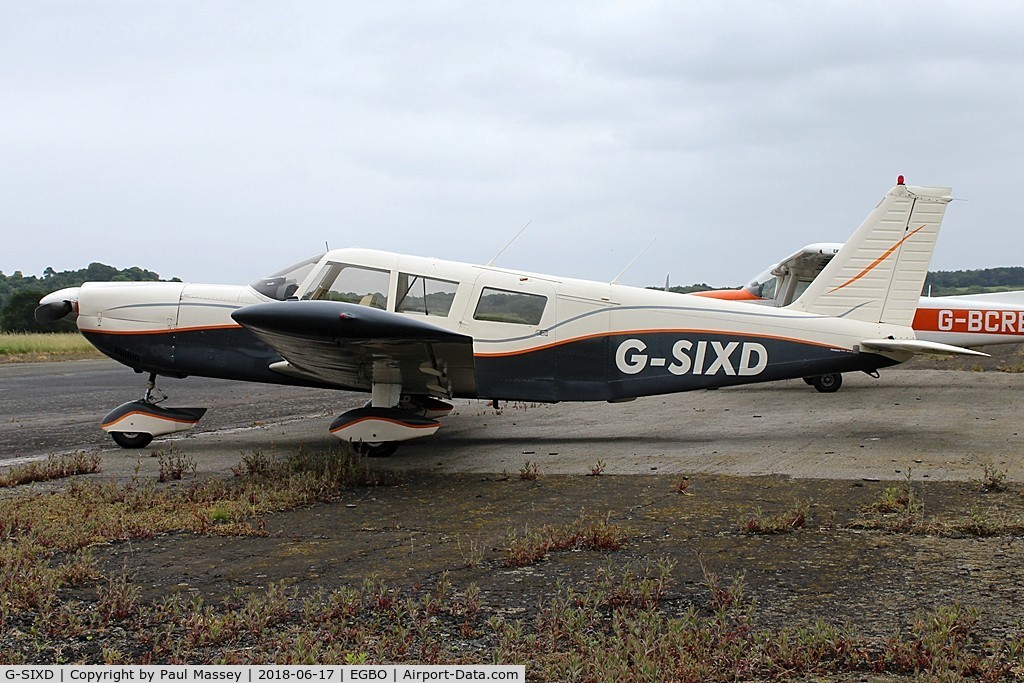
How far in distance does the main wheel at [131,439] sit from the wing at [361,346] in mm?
1621

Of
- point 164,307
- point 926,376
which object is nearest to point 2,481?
point 164,307

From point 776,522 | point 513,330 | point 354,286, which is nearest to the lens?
point 776,522

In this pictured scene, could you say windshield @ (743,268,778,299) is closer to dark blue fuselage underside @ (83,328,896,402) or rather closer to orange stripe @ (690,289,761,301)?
orange stripe @ (690,289,761,301)

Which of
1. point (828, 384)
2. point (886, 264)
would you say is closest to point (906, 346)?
point (886, 264)

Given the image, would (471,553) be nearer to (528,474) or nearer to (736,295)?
(528,474)

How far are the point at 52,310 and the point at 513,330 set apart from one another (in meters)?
4.81

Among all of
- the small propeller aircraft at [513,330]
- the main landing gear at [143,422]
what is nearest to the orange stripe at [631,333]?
the small propeller aircraft at [513,330]

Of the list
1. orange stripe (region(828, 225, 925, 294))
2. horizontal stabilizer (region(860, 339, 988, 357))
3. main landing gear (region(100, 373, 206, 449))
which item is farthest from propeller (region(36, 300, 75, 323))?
horizontal stabilizer (region(860, 339, 988, 357))

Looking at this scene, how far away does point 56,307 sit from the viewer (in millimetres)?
8969

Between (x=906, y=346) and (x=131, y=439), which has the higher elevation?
(x=906, y=346)

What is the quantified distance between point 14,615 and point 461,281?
5.68 m

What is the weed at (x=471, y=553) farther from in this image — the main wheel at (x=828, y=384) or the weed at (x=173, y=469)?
the main wheel at (x=828, y=384)

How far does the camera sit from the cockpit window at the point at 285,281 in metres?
8.88

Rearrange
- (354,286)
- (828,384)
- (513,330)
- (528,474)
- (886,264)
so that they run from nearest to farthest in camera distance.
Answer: (528,474), (354,286), (513,330), (886,264), (828,384)
